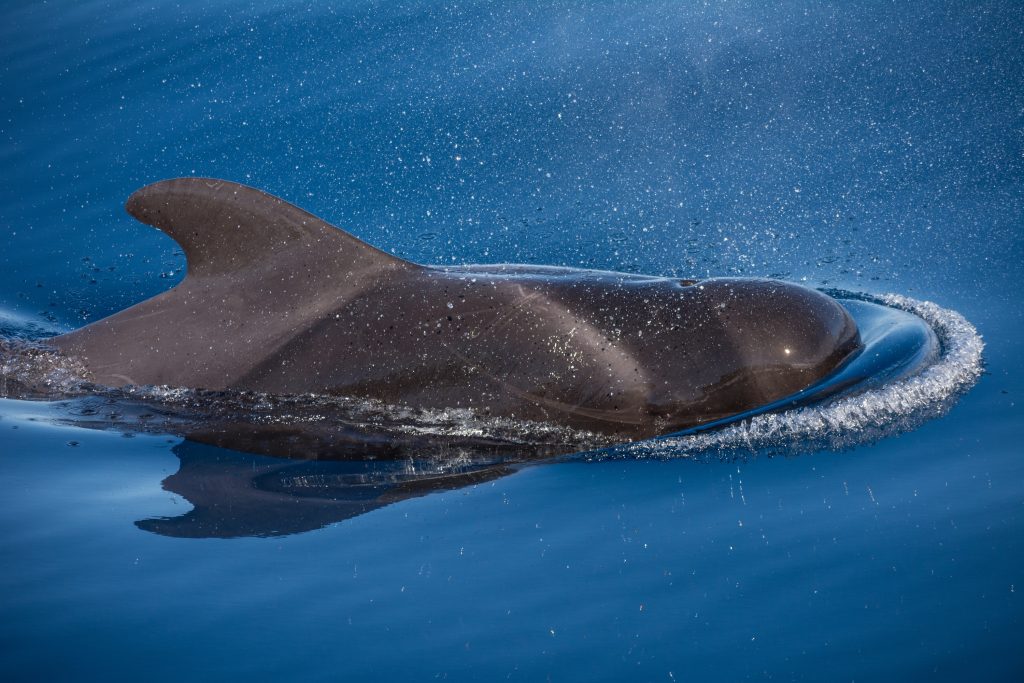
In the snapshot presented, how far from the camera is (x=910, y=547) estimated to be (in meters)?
3.60

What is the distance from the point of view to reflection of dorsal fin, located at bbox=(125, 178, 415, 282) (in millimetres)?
5297

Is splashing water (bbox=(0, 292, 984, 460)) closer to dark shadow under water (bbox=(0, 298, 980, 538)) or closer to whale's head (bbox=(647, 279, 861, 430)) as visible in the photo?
dark shadow under water (bbox=(0, 298, 980, 538))

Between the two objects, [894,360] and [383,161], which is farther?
[383,161]

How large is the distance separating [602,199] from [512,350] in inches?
152

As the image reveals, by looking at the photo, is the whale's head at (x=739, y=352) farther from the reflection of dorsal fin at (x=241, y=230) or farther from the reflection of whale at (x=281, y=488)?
the reflection of dorsal fin at (x=241, y=230)

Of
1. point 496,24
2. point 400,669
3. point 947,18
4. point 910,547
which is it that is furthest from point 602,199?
point 400,669

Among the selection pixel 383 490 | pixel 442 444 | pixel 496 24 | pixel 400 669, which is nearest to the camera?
pixel 400 669

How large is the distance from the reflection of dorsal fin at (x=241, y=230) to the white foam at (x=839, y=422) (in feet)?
5.78

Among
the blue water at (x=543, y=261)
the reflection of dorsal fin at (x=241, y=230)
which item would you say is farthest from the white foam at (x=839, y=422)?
the reflection of dorsal fin at (x=241, y=230)

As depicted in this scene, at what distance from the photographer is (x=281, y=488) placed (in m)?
4.36

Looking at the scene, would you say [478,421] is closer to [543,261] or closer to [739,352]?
[739,352]

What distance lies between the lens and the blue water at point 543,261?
10.6 ft

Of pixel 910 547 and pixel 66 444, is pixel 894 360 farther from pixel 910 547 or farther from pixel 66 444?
pixel 66 444

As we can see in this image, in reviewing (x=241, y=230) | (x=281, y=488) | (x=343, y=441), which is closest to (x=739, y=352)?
(x=343, y=441)
